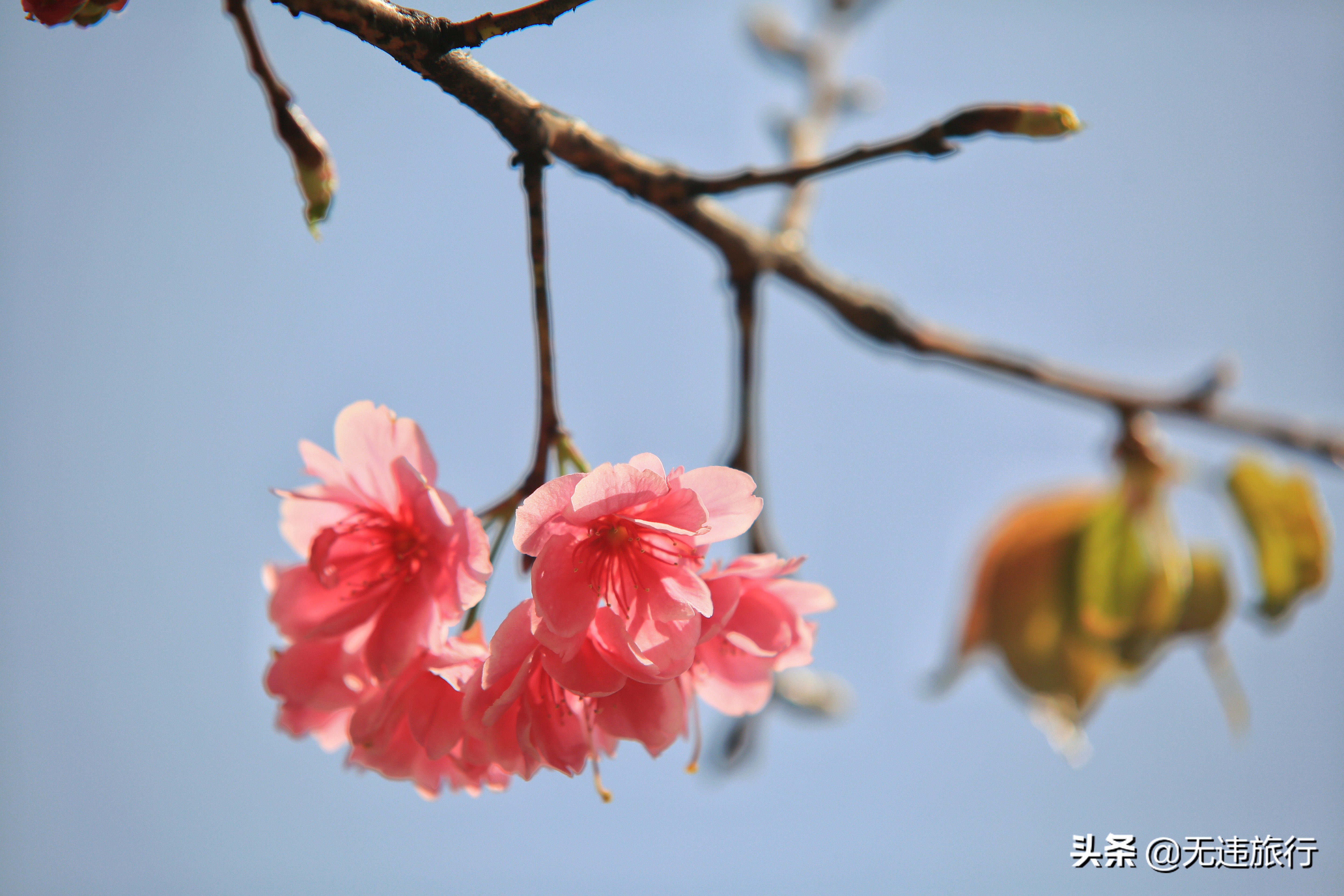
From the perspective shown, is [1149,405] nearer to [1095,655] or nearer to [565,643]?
[1095,655]

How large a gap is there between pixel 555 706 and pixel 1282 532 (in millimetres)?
1251

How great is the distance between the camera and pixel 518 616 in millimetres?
656

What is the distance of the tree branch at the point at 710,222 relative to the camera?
57 cm

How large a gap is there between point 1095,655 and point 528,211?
1202mm

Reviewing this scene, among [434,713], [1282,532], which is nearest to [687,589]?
[434,713]

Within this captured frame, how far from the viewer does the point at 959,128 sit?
0.70 m

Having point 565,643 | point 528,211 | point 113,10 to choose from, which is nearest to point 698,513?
point 565,643

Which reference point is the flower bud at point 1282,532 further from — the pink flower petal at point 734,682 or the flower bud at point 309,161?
the flower bud at point 309,161

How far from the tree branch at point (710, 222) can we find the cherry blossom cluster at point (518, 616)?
28cm

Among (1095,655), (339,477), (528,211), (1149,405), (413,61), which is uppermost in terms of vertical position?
(413,61)

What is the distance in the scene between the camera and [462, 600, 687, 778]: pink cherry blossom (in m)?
0.65

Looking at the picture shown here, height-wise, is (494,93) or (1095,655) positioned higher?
(494,93)

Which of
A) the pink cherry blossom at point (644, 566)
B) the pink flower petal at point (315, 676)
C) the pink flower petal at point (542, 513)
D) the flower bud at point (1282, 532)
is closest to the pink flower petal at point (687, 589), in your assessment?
the pink cherry blossom at point (644, 566)

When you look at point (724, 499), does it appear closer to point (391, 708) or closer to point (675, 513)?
point (675, 513)
